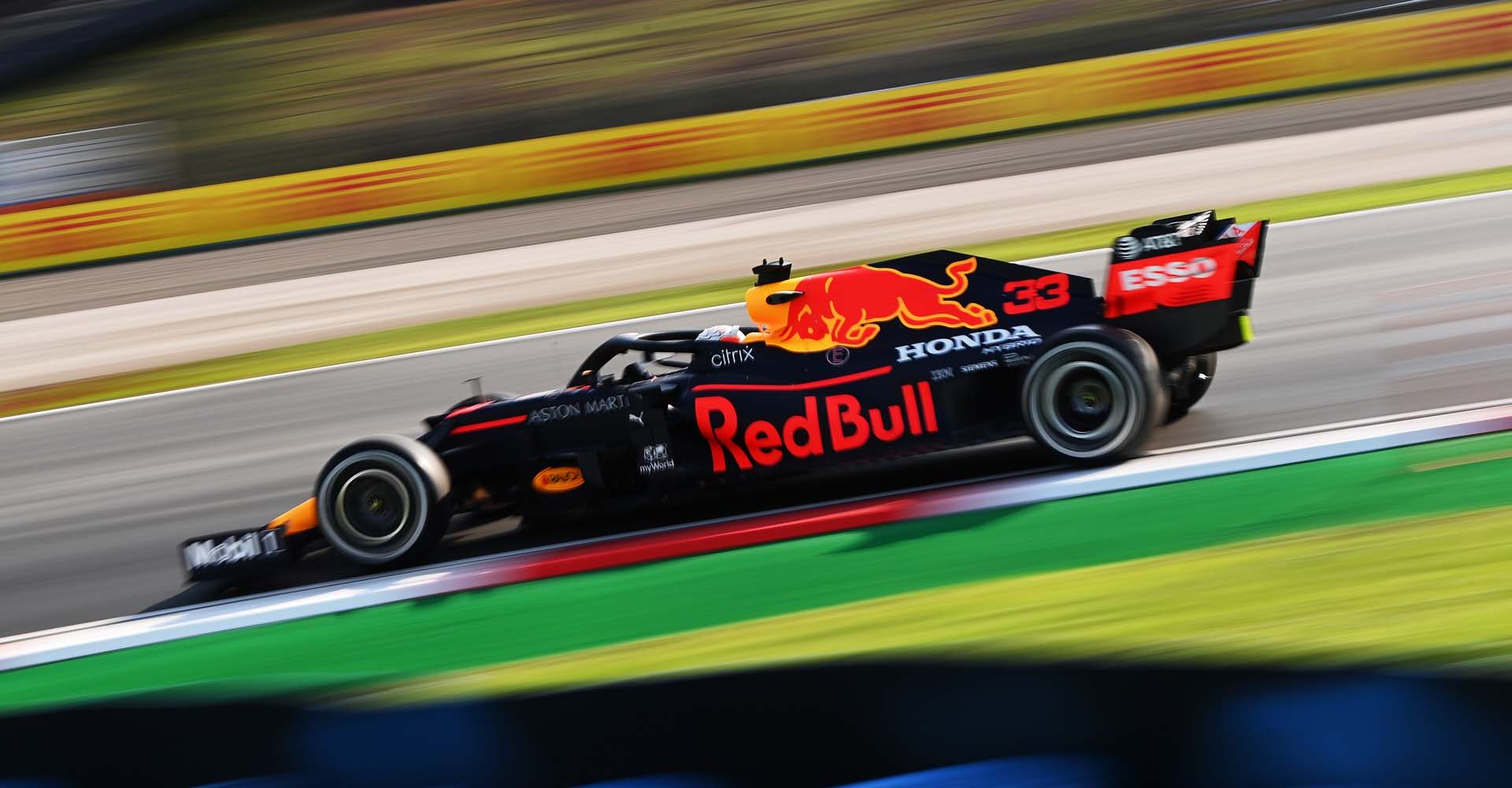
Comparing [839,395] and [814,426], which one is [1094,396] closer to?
[839,395]

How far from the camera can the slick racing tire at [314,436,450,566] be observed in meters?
6.23

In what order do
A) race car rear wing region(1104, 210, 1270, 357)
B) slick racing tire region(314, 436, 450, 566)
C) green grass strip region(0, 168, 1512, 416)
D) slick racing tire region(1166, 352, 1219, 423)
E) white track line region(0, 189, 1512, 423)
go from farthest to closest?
green grass strip region(0, 168, 1512, 416) → white track line region(0, 189, 1512, 423) → slick racing tire region(1166, 352, 1219, 423) → slick racing tire region(314, 436, 450, 566) → race car rear wing region(1104, 210, 1270, 357)

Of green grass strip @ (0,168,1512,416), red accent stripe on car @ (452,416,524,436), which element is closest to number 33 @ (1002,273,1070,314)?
red accent stripe on car @ (452,416,524,436)

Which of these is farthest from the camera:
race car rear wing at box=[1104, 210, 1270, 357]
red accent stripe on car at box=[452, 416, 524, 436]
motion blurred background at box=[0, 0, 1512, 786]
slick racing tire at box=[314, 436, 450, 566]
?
red accent stripe on car at box=[452, 416, 524, 436]

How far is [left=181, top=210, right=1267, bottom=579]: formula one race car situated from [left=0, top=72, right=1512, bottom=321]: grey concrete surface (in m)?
8.32

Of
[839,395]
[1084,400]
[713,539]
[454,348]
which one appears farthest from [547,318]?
[1084,400]

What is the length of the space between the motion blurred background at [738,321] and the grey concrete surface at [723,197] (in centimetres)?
10

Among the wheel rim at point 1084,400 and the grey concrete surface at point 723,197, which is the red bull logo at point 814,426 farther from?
Answer: the grey concrete surface at point 723,197

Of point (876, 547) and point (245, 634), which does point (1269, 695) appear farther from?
point (245, 634)

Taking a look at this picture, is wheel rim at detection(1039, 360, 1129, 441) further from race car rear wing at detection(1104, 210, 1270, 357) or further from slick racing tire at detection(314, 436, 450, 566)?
slick racing tire at detection(314, 436, 450, 566)

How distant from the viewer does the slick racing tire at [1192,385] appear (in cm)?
657

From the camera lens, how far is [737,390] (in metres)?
6.03

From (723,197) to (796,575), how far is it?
10153mm

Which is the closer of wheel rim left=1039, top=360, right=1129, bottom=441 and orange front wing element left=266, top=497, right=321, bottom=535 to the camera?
wheel rim left=1039, top=360, right=1129, bottom=441
